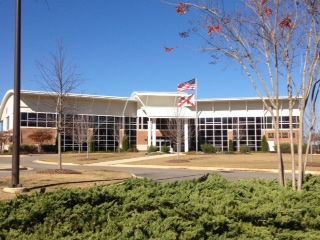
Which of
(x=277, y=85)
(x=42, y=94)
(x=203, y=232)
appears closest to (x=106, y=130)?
(x=42, y=94)

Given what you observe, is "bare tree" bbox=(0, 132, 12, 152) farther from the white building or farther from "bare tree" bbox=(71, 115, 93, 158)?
"bare tree" bbox=(71, 115, 93, 158)

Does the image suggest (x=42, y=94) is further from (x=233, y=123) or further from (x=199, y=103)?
(x=233, y=123)

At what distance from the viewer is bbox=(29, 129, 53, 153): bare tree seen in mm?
64938

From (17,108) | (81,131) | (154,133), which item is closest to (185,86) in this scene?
(81,131)

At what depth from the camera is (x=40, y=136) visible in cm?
6500

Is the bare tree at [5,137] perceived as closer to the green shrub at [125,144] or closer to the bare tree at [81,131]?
the bare tree at [81,131]

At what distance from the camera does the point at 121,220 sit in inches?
231

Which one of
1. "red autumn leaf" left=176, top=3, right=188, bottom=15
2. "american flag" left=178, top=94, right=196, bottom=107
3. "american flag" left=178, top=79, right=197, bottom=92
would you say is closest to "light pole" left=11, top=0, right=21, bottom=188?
"red autumn leaf" left=176, top=3, right=188, bottom=15

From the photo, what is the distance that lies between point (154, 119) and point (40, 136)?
16.7 metres

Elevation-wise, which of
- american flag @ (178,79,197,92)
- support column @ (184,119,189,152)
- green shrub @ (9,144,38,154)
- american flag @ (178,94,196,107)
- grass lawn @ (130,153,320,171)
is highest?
american flag @ (178,79,197,92)

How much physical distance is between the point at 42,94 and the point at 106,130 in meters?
11.3

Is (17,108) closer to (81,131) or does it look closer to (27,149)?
(81,131)

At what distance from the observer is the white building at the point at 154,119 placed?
68.4 meters

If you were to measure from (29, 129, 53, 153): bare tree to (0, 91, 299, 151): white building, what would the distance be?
1.52 m
